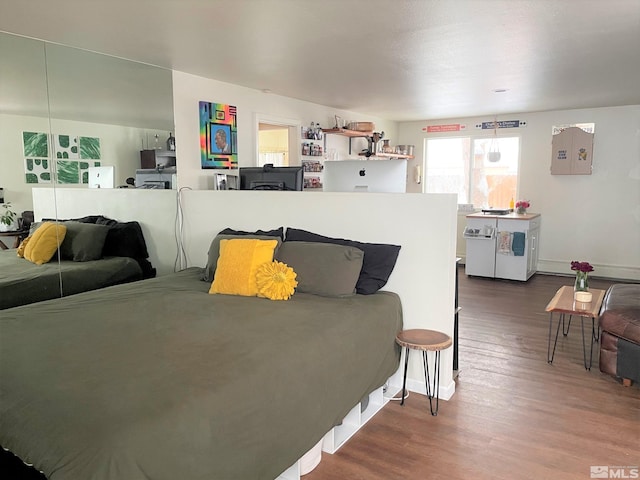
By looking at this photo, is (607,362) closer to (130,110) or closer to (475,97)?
(475,97)

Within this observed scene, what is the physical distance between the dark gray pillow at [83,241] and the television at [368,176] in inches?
76.0

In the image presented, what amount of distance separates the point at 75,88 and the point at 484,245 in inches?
207

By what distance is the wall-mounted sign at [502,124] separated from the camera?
7.06 m

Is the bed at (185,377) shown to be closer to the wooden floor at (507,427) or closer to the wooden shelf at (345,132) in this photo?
the wooden floor at (507,427)

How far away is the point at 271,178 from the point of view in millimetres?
3979

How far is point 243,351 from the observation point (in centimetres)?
196

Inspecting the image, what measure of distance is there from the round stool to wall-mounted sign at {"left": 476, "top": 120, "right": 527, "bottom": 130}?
5.25m

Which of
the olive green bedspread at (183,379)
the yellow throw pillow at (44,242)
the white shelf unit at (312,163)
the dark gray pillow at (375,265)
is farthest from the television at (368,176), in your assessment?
the yellow throw pillow at (44,242)

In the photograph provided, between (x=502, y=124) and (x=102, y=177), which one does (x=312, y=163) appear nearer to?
(x=102, y=177)

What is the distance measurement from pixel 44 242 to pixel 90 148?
0.81 metres

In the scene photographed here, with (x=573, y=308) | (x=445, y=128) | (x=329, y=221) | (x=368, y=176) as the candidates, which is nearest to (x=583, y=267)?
(x=573, y=308)

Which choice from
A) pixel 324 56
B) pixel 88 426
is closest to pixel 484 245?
pixel 324 56

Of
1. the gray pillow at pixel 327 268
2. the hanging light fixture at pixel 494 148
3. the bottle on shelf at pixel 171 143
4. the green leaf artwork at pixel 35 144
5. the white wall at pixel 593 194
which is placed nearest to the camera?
the gray pillow at pixel 327 268

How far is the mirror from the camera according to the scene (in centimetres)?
320
